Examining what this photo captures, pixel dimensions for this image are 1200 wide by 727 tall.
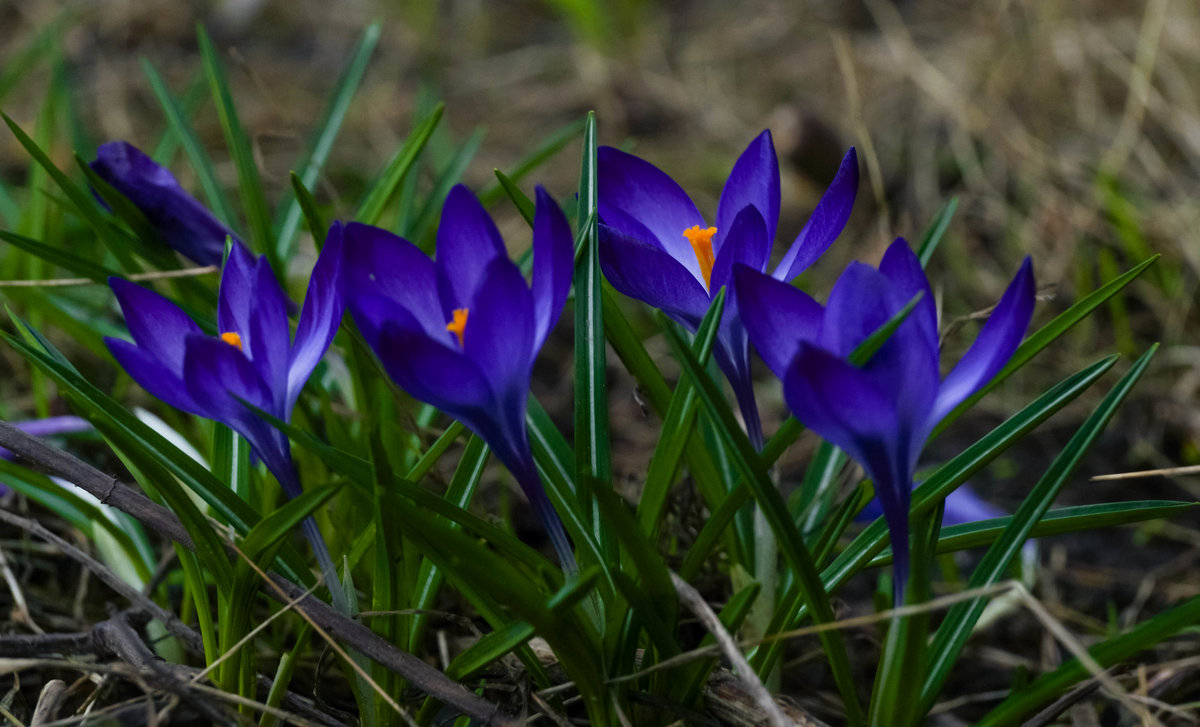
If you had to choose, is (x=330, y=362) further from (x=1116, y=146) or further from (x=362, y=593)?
(x=1116, y=146)

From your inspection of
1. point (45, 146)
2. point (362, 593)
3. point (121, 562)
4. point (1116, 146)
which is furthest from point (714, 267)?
point (1116, 146)

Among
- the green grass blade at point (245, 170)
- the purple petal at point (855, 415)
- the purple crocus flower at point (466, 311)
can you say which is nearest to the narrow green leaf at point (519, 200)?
the purple crocus flower at point (466, 311)

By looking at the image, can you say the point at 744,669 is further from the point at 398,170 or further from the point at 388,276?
the point at 398,170

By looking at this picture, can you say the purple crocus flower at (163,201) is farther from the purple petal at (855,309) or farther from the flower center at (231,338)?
the purple petal at (855,309)

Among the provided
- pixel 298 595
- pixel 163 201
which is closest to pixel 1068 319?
pixel 298 595

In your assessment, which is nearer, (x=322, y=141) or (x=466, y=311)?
(x=466, y=311)

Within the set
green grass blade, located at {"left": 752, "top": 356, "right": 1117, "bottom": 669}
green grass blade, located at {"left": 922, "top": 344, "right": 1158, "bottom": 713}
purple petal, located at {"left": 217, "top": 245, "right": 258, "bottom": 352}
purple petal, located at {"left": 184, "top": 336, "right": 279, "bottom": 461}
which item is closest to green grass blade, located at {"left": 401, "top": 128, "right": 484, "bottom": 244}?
purple petal, located at {"left": 217, "top": 245, "right": 258, "bottom": 352}

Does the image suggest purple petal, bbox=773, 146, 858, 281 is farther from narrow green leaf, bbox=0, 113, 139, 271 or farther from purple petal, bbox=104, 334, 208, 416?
narrow green leaf, bbox=0, 113, 139, 271
